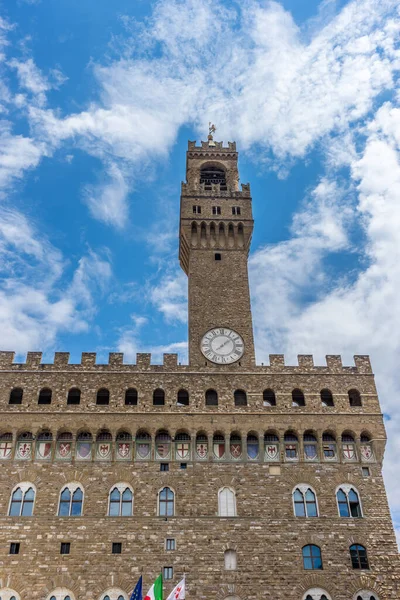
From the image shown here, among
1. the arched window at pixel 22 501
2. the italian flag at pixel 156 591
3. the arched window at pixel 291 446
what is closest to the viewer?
the italian flag at pixel 156 591

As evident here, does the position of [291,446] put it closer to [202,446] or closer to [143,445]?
[202,446]

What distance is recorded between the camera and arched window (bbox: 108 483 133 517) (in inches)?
1169

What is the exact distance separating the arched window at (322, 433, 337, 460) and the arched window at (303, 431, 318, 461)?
478 mm

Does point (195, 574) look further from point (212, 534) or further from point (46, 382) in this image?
point (46, 382)

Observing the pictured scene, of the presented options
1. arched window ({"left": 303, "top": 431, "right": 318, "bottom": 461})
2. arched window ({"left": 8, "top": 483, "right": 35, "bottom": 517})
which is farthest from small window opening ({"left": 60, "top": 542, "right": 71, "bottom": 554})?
arched window ({"left": 303, "top": 431, "right": 318, "bottom": 461})

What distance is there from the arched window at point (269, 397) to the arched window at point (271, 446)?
1864mm

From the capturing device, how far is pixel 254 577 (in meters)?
28.2

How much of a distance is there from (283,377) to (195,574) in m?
11.4

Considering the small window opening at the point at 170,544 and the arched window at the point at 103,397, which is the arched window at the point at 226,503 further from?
the arched window at the point at 103,397

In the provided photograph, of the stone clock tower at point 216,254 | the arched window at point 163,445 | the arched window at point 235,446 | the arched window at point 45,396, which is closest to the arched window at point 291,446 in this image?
the arched window at point 235,446

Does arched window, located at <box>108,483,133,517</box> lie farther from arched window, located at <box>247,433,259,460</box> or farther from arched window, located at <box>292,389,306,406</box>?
arched window, located at <box>292,389,306,406</box>

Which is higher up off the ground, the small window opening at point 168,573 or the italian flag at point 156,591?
the small window opening at point 168,573

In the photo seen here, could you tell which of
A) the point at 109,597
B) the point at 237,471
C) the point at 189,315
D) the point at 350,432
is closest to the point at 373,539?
the point at 350,432

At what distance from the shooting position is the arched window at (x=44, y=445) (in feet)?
102
